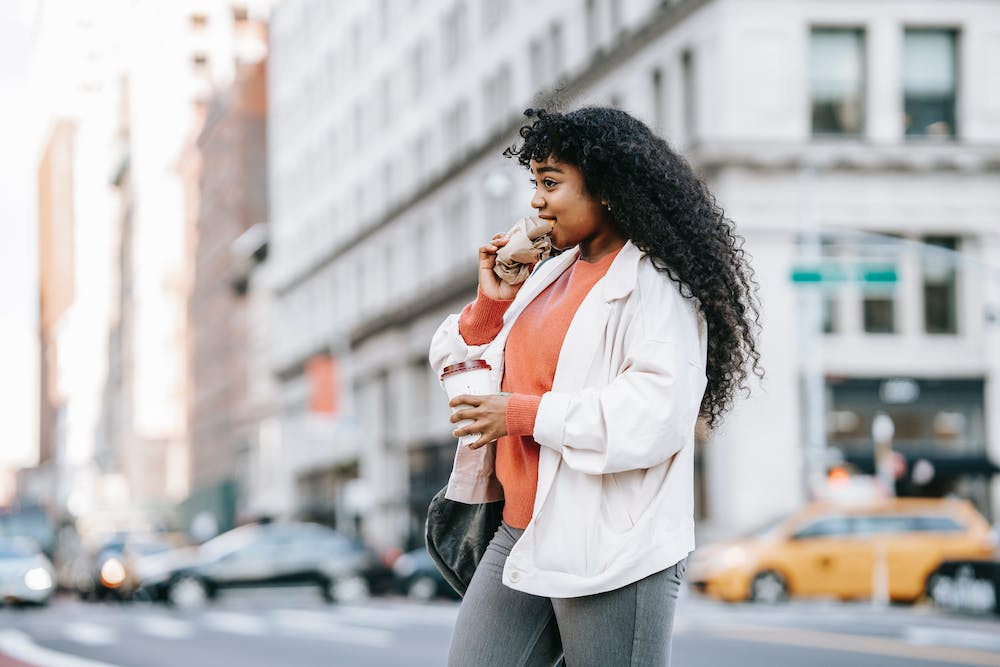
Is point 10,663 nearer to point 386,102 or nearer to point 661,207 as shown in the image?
point 661,207

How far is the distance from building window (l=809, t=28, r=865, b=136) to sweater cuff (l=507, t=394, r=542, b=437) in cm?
3355

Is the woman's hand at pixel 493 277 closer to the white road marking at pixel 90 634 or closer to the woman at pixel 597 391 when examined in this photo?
the woman at pixel 597 391

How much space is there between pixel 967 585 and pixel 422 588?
43.4 ft

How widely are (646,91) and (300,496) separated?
39354 millimetres

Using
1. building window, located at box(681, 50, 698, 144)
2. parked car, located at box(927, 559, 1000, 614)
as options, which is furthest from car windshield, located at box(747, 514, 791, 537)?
building window, located at box(681, 50, 698, 144)

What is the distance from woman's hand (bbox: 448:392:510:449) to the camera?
357 centimetres

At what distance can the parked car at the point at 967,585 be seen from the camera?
20812mm

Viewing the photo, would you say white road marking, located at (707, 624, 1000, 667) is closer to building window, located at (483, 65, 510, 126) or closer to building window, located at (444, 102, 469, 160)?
building window, located at (483, 65, 510, 126)

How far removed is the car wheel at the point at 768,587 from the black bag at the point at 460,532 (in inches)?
916

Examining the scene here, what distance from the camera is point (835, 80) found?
118ft

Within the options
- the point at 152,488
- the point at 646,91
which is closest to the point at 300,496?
the point at 646,91

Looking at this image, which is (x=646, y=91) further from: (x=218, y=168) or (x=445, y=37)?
(x=218, y=168)

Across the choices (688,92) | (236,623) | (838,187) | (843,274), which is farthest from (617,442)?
(688,92)

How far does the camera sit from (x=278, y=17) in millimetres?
78375
